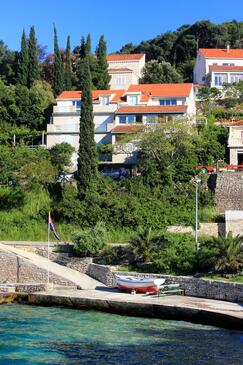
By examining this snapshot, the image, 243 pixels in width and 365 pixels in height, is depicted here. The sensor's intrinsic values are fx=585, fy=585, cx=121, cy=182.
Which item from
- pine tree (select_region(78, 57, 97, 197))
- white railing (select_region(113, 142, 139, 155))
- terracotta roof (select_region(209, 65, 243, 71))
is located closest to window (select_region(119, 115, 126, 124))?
white railing (select_region(113, 142, 139, 155))

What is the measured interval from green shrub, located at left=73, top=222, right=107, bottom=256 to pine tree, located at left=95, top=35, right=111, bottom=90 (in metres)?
37.3

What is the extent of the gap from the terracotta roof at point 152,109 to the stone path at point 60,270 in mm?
21943

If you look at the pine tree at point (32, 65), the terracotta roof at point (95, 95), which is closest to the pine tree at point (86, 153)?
the terracotta roof at point (95, 95)

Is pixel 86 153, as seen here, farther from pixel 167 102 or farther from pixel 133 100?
pixel 167 102

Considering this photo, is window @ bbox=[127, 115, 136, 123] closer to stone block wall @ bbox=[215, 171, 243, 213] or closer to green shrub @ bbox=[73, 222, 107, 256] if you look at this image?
stone block wall @ bbox=[215, 171, 243, 213]

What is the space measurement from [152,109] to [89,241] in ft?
73.7

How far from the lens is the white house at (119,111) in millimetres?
53188

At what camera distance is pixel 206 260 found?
3045cm

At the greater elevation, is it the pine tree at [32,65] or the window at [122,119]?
the pine tree at [32,65]

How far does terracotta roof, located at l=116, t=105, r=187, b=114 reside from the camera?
175 feet

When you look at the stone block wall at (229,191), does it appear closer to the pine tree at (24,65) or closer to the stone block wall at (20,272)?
the stone block wall at (20,272)

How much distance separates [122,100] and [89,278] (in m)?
28.8

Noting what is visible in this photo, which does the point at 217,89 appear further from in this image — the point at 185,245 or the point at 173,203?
the point at 185,245

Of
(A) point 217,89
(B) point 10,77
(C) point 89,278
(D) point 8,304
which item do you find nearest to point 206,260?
(C) point 89,278
